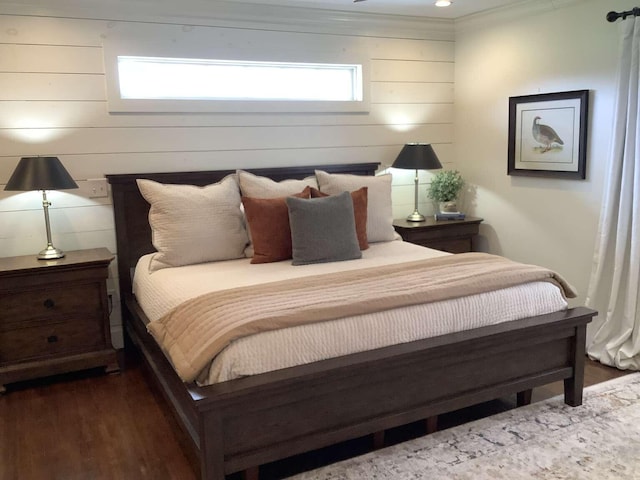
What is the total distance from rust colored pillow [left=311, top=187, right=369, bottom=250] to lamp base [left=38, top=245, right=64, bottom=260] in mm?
1558

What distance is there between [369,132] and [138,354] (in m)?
2.35

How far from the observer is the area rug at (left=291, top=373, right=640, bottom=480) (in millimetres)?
2367

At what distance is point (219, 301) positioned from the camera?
2.49 metres

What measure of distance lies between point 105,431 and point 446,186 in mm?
3017

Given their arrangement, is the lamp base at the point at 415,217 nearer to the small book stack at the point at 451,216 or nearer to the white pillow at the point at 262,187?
the small book stack at the point at 451,216

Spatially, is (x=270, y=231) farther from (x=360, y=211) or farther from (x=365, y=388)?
(x=365, y=388)

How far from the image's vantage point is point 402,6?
4.13m

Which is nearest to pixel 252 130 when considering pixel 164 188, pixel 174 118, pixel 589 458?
pixel 174 118

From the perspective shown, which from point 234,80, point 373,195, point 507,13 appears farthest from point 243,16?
point 507,13

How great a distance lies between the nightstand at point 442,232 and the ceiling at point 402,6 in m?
1.57

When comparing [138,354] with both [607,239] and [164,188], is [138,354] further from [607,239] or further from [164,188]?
[607,239]

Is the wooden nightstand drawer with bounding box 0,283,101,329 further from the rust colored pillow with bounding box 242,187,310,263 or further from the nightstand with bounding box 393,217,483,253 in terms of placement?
the nightstand with bounding box 393,217,483,253

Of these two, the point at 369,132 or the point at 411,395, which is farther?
the point at 369,132

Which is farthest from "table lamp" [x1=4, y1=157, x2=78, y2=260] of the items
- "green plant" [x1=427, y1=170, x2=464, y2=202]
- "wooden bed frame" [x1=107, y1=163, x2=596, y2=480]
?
"green plant" [x1=427, y1=170, x2=464, y2=202]
